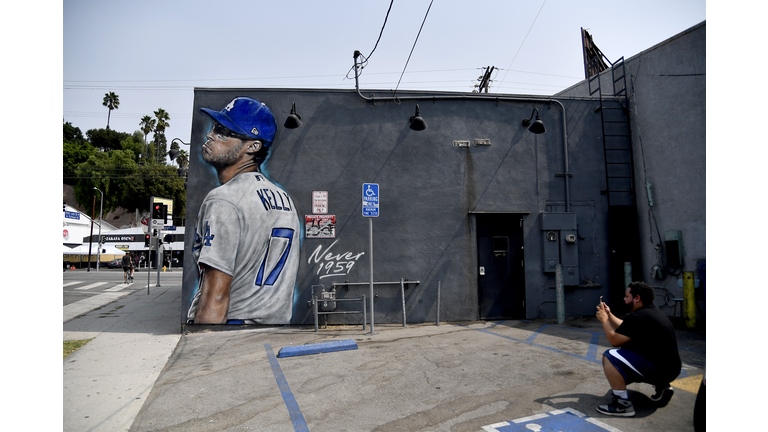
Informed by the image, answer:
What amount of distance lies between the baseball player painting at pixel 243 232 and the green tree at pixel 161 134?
224 feet

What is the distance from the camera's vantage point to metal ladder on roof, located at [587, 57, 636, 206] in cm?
1115

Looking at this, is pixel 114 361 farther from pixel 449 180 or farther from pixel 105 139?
pixel 105 139

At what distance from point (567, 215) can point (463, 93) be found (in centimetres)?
420

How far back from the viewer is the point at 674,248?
32.8 ft

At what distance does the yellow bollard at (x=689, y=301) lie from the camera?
27.9 feet

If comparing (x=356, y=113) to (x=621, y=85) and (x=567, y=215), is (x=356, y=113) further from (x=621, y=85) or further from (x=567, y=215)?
(x=621, y=85)

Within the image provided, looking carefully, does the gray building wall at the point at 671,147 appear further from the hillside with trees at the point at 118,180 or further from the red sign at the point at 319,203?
the hillside with trees at the point at 118,180

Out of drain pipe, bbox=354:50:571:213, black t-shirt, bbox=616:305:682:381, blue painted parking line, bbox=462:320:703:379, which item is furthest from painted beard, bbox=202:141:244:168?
black t-shirt, bbox=616:305:682:381

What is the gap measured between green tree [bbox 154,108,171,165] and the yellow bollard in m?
75.6

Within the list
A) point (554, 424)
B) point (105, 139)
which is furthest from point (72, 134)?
point (554, 424)

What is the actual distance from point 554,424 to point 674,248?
26.8 feet

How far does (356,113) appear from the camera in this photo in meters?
10.5

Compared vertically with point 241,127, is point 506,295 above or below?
below
